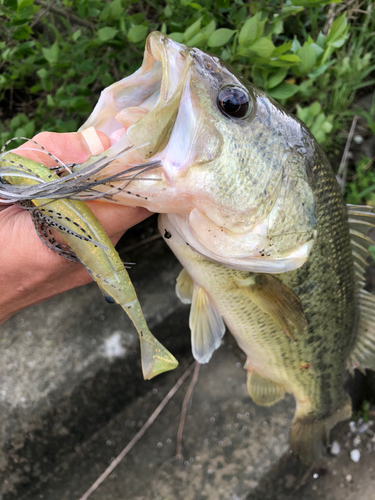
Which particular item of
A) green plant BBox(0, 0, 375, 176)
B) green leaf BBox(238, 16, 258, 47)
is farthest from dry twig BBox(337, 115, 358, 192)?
green leaf BBox(238, 16, 258, 47)

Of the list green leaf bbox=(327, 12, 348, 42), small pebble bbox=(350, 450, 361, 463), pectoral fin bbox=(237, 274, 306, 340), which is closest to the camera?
pectoral fin bbox=(237, 274, 306, 340)

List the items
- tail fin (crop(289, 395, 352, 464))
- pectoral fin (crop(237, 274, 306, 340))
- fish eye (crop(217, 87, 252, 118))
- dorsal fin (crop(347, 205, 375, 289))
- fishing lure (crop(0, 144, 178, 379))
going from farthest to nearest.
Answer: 1. tail fin (crop(289, 395, 352, 464))
2. dorsal fin (crop(347, 205, 375, 289))
3. pectoral fin (crop(237, 274, 306, 340))
4. fish eye (crop(217, 87, 252, 118))
5. fishing lure (crop(0, 144, 178, 379))

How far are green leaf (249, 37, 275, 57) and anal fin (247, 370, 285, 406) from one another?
1.44 metres

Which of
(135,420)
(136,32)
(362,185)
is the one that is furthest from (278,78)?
(135,420)

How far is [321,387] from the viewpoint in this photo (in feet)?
5.05

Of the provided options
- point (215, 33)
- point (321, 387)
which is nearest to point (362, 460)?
point (321, 387)

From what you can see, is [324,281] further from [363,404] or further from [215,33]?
[363,404]

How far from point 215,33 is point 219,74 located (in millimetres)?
549

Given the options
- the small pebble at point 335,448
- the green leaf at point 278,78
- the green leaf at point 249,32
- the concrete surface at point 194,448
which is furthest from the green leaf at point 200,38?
the small pebble at point 335,448

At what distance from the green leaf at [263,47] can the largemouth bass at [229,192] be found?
0.47 metres

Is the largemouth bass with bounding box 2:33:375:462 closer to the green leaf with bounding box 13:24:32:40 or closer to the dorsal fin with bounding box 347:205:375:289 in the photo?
the dorsal fin with bounding box 347:205:375:289

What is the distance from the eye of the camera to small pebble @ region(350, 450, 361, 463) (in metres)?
2.09

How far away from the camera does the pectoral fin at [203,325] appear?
1227 millimetres

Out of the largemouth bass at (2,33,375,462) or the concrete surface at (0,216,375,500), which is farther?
the concrete surface at (0,216,375,500)
